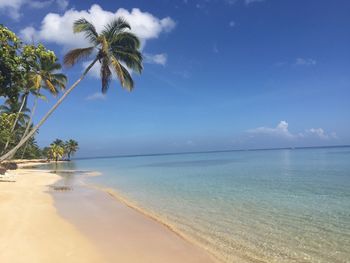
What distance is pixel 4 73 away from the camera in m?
10.9

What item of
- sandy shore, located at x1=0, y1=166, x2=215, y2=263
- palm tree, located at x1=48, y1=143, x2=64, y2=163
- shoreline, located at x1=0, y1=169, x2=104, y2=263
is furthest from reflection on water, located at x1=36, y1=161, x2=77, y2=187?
palm tree, located at x1=48, y1=143, x2=64, y2=163

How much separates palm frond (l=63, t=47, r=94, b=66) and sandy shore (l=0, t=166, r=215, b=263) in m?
9.87

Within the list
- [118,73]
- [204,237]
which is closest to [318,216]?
[204,237]

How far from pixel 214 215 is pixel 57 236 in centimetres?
559

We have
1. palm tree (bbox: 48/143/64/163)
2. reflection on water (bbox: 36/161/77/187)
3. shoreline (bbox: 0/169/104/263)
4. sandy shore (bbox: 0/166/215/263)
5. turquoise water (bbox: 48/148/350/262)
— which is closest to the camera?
shoreline (bbox: 0/169/104/263)

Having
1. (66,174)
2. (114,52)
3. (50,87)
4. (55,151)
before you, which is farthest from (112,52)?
(55,151)

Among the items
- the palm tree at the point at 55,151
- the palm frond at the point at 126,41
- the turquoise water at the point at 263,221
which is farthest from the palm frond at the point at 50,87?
the palm tree at the point at 55,151

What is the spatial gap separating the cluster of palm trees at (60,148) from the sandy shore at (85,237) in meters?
72.6

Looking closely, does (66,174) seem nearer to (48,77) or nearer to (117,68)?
(48,77)

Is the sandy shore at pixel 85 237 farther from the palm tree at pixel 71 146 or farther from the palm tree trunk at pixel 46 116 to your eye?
the palm tree at pixel 71 146

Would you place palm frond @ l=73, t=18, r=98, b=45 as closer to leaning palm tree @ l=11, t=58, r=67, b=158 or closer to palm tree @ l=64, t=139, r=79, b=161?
leaning palm tree @ l=11, t=58, r=67, b=158

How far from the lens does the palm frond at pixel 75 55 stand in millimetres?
18547

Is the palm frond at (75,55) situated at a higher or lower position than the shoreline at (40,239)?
higher

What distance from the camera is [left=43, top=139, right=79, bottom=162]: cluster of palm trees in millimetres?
79875
